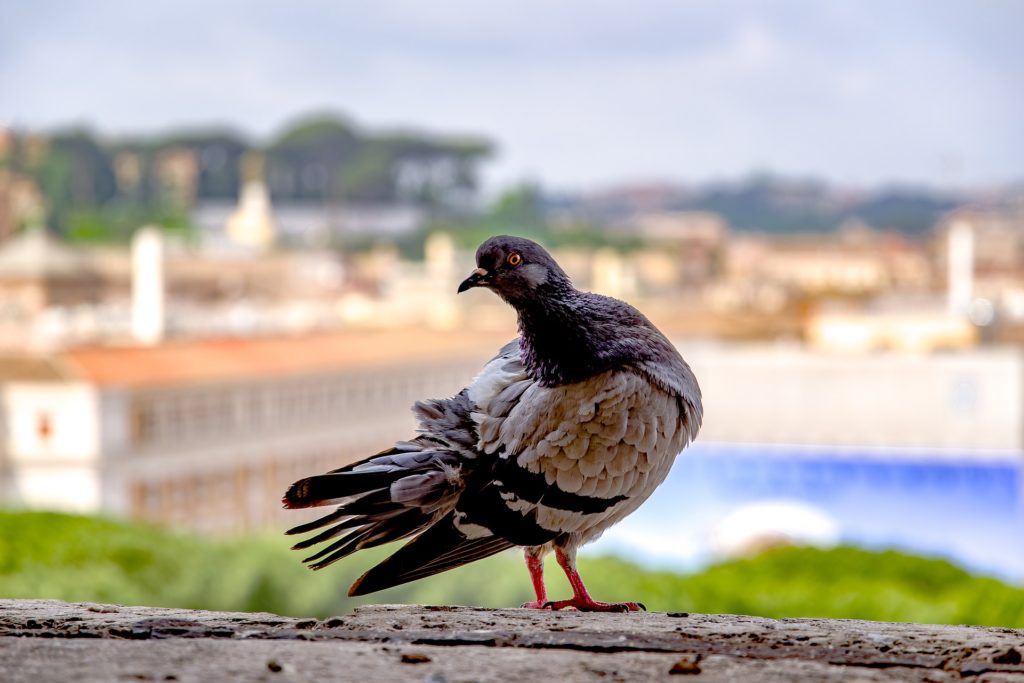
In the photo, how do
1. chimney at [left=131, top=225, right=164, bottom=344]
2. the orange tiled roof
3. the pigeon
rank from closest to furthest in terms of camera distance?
the pigeon, the orange tiled roof, chimney at [left=131, top=225, right=164, bottom=344]

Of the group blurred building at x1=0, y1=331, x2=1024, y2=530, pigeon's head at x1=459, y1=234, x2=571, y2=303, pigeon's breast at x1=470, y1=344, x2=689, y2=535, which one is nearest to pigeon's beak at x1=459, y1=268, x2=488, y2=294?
pigeon's head at x1=459, y1=234, x2=571, y2=303

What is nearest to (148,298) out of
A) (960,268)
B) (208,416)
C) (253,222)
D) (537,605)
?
(208,416)

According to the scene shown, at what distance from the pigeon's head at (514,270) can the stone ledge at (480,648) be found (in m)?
0.26

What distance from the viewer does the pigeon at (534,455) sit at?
971mm

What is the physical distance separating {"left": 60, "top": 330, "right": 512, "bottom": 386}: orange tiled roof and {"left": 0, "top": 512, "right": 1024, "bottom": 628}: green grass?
1.92m

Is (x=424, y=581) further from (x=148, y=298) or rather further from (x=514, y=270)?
(x=148, y=298)

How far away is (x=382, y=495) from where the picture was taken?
97 cm

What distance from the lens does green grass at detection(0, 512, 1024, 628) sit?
3.26 m

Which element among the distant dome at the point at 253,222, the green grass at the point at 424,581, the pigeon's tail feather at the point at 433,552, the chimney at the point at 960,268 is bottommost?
the green grass at the point at 424,581

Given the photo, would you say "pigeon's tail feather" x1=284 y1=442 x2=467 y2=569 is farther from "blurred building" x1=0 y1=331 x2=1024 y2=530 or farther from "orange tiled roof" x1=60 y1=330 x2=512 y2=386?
"orange tiled roof" x1=60 y1=330 x2=512 y2=386

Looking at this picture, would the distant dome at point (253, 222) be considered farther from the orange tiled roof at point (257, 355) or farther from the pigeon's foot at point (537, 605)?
the pigeon's foot at point (537, 605)

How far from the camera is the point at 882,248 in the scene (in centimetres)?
2384

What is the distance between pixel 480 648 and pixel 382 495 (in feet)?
0.44

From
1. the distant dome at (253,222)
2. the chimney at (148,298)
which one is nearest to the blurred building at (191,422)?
the chimney at (148,298)
